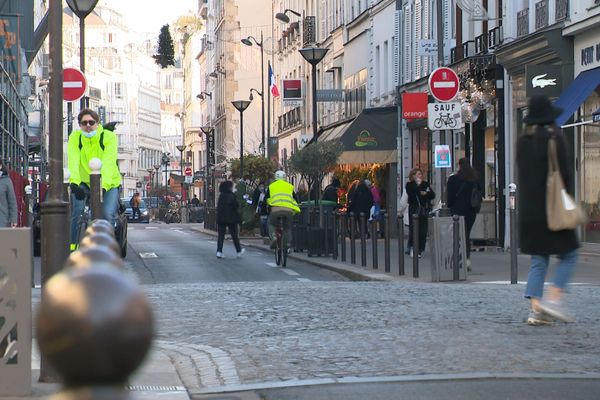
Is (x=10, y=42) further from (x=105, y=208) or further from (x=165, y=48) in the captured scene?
(x=165, y=48)

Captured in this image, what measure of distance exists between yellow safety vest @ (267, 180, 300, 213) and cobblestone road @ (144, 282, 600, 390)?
35.7 feet

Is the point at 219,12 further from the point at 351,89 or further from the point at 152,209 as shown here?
the point at 351,89

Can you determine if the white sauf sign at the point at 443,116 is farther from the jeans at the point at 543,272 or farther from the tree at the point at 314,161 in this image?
the tree at the point at 314,161

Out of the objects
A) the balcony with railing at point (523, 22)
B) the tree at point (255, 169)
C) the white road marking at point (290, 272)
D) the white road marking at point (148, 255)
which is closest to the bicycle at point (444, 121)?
the white road marking at point (290, 272)

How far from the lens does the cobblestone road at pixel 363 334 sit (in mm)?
7922

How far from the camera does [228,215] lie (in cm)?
2775

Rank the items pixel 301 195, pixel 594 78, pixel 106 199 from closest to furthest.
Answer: pixel 106 199, pixel 594 78, pixel 301 195

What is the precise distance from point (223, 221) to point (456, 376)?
20.1 metres

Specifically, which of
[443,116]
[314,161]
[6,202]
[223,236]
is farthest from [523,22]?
[6,202]

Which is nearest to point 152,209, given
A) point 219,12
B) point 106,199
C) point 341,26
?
point 219,12

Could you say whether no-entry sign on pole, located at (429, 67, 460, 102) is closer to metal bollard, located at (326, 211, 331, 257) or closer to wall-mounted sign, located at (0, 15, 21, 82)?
metal bollard, located at (326, 211, 331, 257)

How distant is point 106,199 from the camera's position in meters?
13.2

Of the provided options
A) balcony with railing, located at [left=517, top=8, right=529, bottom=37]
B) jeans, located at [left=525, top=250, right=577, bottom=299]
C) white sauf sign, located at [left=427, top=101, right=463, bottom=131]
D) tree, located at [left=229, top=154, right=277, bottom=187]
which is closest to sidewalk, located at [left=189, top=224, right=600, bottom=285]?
white sauf sign, located at [left=427, top=101, right=463, bottom=131]

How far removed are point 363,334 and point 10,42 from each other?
65.3 ft
